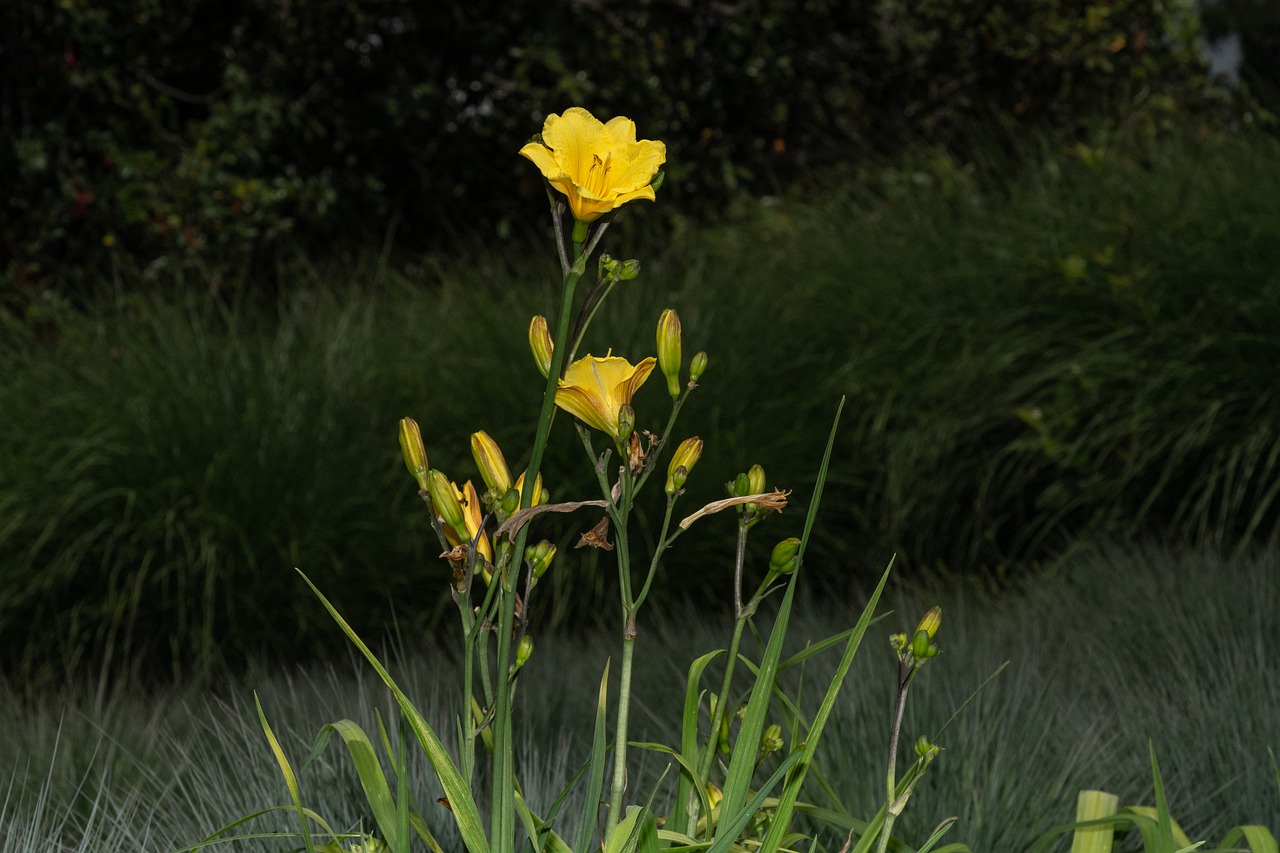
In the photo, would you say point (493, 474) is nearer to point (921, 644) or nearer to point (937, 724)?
point (921, 644)

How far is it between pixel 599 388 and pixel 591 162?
0.46 feet

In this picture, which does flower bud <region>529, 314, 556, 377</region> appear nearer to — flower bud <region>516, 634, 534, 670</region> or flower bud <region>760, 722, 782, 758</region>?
flower bud <region>516, 634, 534, 670</region>

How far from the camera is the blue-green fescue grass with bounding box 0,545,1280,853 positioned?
48.4 inches

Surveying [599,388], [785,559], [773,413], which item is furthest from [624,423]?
[773,413]

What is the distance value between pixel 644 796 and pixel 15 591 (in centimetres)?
178

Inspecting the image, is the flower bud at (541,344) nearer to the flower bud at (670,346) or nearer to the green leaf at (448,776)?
the flower bud at (670,346)

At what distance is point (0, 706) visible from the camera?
2051mm

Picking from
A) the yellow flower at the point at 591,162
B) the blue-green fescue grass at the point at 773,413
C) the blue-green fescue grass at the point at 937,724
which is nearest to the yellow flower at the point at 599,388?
the yellow flower at the point at 591,162

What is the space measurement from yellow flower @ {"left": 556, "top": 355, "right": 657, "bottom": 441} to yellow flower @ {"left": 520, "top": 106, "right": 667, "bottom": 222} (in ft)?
0.35

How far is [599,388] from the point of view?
795 millimetres

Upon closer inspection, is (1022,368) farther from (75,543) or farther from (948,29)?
(948,29)

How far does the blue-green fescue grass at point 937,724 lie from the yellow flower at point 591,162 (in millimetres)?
493

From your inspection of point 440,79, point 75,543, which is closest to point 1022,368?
point 75,543

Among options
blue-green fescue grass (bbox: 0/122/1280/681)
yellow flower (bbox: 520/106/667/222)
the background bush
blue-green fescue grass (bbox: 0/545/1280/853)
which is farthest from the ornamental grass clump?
the background bush
